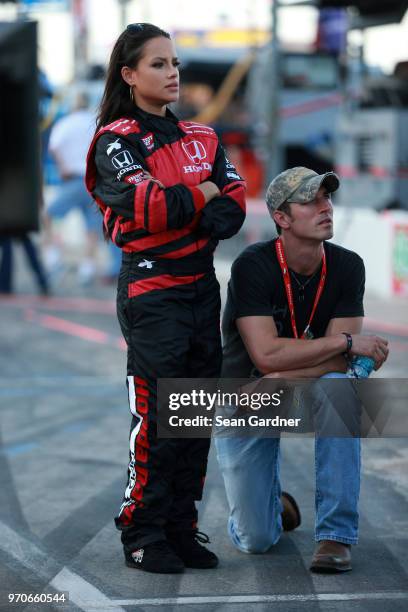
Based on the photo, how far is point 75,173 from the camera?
43.9 feet

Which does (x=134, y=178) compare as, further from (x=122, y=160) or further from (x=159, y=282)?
(x=159, y=282)

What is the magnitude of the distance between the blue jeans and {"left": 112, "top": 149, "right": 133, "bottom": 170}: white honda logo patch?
3.32 ft

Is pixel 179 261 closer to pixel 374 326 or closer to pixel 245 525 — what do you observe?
pixel 245 525

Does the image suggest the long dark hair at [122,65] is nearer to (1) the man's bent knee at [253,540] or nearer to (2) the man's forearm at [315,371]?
(2) the man's forearm at [315,371]

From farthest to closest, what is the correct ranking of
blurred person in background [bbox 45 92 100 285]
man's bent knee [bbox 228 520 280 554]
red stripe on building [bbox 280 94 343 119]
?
red stripe on building [bbox 280 94 343 119] → blurred person in background [bbox 45 92 100 285] → man's bent knee [bbox 228 520 280 554]

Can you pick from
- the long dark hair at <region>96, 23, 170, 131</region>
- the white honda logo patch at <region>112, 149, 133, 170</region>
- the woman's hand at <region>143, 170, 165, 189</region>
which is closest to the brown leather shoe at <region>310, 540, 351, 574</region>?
the woman's hand at <region>143, 170, 165, 189</region>

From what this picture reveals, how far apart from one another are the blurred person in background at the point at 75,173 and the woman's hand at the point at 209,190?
8253 millimetres

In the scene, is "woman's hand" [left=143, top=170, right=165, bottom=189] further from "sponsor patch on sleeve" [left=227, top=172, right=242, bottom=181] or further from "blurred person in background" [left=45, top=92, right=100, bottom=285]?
"blurred person in background" [left=45, top=92, right=100, bottom=285]

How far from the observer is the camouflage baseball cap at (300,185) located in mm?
4207

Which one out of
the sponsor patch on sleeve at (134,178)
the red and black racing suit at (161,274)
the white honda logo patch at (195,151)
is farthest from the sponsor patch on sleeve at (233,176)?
the sponsor patch on sleeve at (134,178)

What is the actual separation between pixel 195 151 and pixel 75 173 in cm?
937

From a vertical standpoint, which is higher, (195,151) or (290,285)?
(195,151)

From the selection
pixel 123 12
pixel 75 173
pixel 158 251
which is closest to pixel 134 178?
pixel 158 251

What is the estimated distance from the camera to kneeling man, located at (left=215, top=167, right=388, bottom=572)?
4172mm
